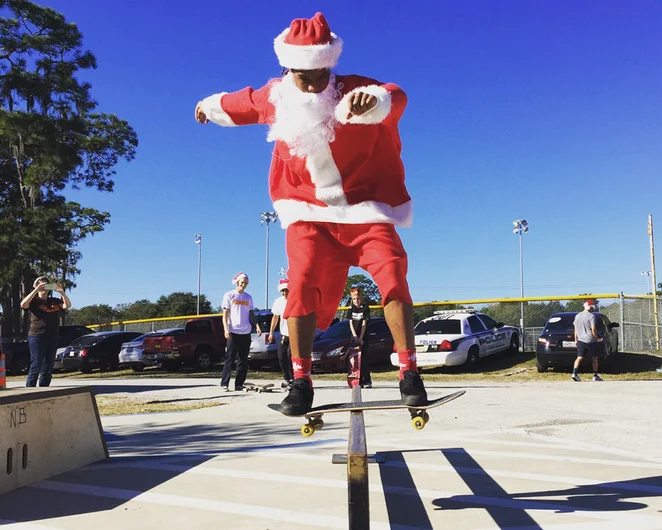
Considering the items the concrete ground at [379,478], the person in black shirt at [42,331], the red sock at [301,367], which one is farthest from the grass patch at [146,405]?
the red sock at [301,367]

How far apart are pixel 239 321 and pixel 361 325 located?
2.10 meters

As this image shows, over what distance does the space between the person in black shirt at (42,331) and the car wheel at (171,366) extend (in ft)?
31.8

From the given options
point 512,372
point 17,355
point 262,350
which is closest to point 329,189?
point 512,372

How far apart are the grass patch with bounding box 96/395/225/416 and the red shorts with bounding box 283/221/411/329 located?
516 cm

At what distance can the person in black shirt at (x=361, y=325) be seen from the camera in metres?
10.5

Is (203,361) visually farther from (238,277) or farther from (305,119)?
(305,119)

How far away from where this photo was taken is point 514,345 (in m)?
17.8

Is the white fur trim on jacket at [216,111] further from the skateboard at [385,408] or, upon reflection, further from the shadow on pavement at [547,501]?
the shadow on pavement at [547,501]

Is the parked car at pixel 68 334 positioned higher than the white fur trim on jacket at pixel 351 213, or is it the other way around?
the white fur trim on jacket at pixel 351 213

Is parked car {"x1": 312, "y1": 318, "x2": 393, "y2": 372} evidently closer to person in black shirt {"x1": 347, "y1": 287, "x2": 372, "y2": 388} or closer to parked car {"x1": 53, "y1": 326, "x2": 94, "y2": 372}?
person in black shirt {"x1": 347, "y1": 287, "x2": 372, "y2": 388}

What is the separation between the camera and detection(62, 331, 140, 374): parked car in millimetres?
19797

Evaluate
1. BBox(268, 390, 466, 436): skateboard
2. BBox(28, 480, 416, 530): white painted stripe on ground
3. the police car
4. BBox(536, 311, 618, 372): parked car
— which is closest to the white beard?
BBox(268, 390, 466, 436): skateboard

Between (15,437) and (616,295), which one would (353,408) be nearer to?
(15,437)

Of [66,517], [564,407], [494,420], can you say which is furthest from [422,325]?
[66,517]
